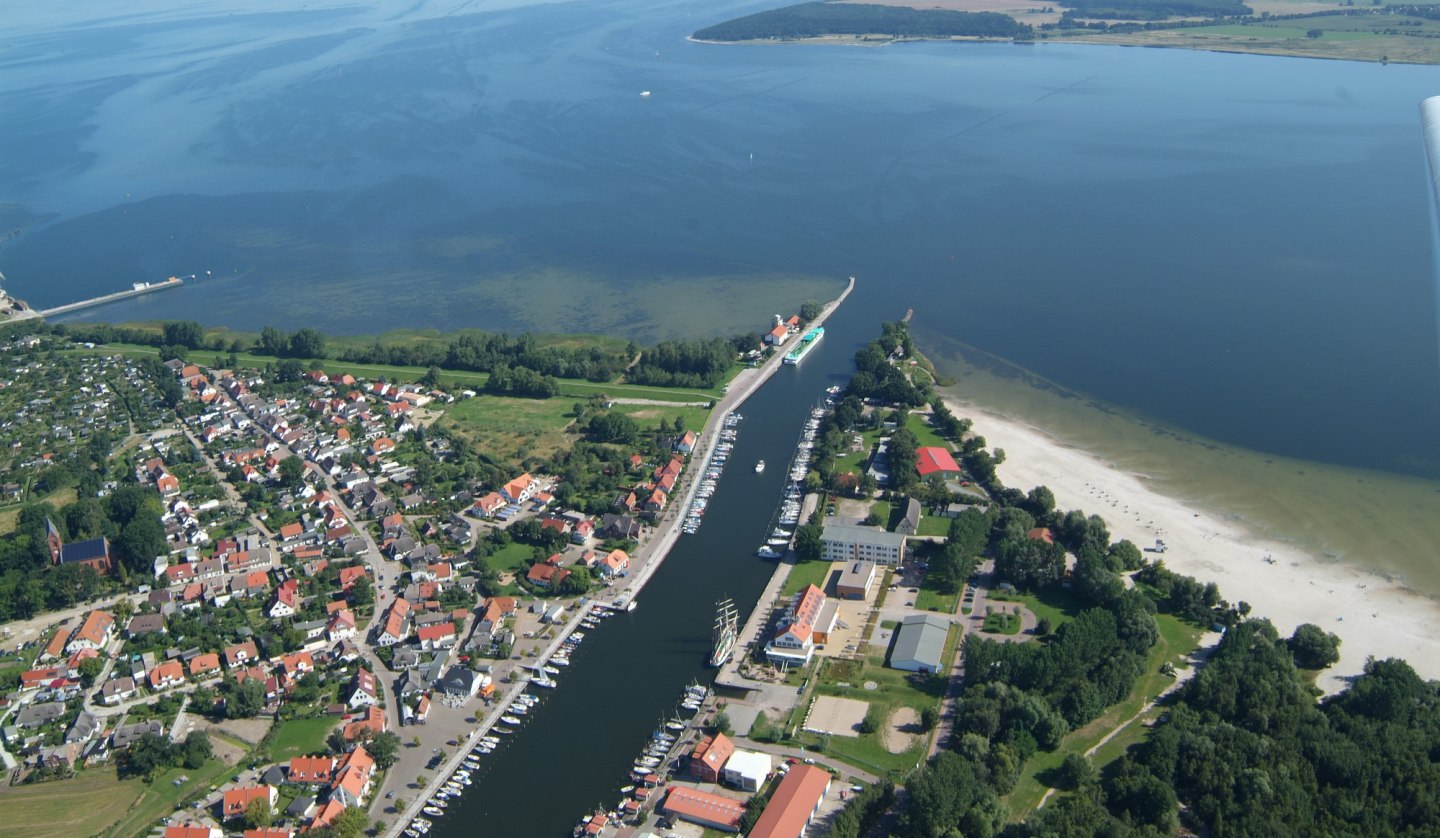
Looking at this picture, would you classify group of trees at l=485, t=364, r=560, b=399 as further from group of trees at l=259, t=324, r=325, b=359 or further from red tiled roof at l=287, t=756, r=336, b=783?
red tiled roof at l=287, t=756, r=336, b=783

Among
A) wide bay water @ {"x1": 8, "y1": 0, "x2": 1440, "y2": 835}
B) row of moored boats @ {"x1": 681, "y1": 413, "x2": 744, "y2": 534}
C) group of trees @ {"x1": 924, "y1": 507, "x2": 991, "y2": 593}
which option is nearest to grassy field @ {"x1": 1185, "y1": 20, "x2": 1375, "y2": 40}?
wide bay water @ {"x1": 8, "y1": 0, "x2": 1440, "y2": 835}

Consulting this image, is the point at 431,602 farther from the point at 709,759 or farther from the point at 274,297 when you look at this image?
the point at 274,297

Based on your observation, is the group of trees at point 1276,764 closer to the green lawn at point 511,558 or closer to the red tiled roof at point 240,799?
the red tiled roof at point 240,799

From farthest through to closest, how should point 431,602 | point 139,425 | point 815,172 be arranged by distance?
point 815,172 < point 139,425 < point 431,602

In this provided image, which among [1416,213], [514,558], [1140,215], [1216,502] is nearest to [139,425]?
[514,558]

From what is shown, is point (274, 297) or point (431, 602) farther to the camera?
point (274, 297)

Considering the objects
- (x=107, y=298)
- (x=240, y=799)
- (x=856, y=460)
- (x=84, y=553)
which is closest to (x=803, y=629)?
(x=856, y=460)
